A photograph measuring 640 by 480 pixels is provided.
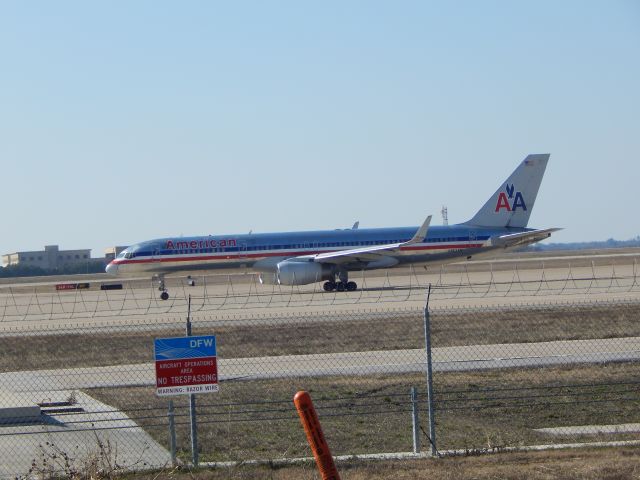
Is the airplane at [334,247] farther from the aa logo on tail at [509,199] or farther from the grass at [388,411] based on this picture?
the grass at [388,411]

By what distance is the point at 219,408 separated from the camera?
1409 centimetres

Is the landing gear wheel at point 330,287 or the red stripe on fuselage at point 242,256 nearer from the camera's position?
the landing gear wheel at point 330,287

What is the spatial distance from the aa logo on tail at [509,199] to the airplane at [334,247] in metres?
0.17

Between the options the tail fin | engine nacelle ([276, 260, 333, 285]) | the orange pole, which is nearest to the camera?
the orange pole

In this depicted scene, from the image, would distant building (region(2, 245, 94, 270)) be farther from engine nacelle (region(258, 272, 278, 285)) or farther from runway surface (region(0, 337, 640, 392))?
runway surface (region(0, 337, 640, 392))

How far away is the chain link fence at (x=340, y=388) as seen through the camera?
11.6m

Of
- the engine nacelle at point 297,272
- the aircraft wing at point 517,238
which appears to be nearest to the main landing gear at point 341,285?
the engine nacelle at point 297,272

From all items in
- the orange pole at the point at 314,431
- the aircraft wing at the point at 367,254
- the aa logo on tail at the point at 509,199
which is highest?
the aa logo on tail at the point at 509,199

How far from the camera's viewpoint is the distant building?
14162 cm

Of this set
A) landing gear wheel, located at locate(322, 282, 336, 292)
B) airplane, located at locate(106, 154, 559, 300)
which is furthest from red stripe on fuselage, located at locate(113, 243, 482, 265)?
landing gear wheel, located at locate(322, 282, 336, 292)

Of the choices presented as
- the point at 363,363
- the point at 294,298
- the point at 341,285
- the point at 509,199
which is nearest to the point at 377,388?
the point at 363,363

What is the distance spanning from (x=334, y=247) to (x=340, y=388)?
3116 centimetres

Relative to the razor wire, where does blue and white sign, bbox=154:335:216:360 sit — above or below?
above

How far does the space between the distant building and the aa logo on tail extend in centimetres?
9965
